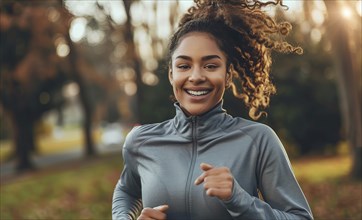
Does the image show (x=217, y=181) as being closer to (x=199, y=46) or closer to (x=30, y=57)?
(x=199, y=46)

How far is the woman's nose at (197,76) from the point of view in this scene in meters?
2.33

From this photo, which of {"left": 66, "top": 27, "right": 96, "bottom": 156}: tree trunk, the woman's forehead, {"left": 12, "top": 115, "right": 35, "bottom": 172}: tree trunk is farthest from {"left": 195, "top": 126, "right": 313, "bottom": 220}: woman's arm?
{"left": 66, "top": 27, "right": 96, "bottom": 156}: tree trunk

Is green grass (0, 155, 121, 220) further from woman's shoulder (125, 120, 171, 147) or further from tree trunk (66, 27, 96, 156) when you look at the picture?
tree trunk (66, 27, 96, 156)

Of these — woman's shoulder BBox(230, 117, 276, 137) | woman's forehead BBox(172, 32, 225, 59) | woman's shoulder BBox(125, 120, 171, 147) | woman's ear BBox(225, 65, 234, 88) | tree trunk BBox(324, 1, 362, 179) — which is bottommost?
tree trunk BBox(324, 1, 362, 179)

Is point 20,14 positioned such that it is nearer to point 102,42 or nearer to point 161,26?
point 161,26

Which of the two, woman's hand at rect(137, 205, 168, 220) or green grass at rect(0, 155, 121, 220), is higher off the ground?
woman's hand at rect(137, 205, 168, 220)

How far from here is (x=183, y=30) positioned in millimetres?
2451

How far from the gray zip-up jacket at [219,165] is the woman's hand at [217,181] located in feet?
0.10

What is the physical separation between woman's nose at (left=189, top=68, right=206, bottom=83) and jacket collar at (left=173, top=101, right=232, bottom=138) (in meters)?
0.14

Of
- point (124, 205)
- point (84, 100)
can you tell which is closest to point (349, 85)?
point (124, 205)

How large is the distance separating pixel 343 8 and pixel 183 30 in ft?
28.9

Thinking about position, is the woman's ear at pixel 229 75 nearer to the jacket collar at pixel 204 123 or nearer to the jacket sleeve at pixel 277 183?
the jacket collar at pixel 204 123

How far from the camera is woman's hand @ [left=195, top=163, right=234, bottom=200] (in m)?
2.01

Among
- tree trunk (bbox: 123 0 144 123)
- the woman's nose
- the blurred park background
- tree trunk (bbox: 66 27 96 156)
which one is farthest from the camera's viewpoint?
tree trunk (bbox: 66 27 96 156)
